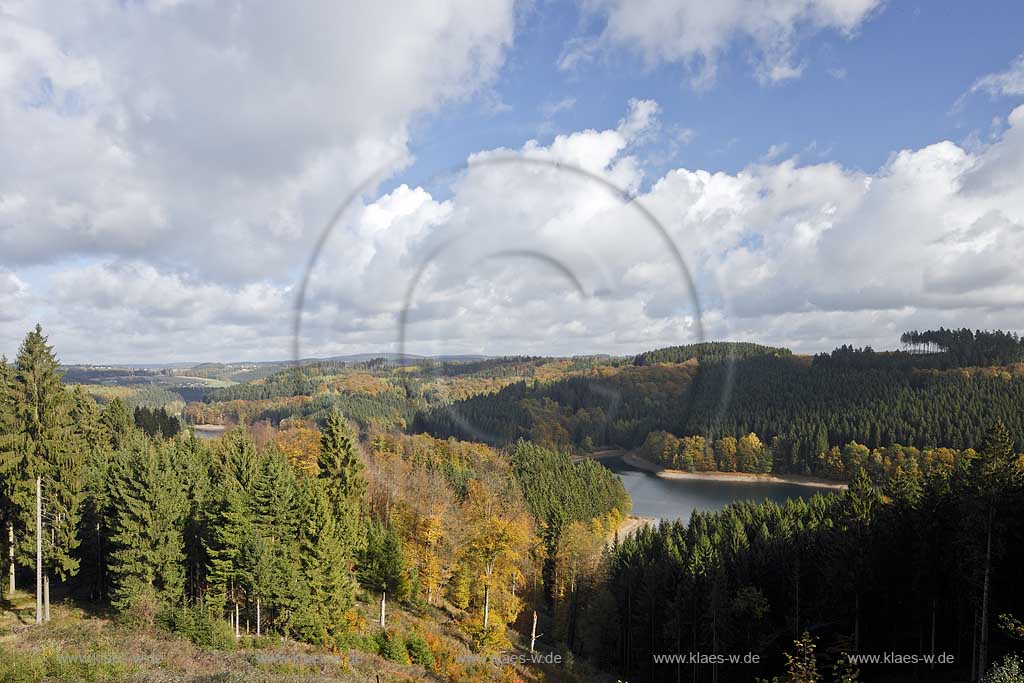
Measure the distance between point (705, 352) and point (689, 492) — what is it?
3241 inches

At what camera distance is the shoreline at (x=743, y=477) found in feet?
318

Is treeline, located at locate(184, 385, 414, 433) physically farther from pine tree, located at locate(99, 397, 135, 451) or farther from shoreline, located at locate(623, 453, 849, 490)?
shoreline, located at locate(623, 453, 849, 490)

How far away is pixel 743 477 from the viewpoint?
10494 centimetres

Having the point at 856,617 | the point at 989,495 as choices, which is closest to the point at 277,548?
the point at 856,617

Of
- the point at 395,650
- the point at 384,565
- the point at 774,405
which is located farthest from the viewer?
the point at 774,405

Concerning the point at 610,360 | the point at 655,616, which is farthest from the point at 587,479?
the point at 610,360

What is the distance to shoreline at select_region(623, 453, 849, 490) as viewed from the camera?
318ft

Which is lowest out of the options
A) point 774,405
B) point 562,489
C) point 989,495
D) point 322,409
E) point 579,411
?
point 579,411

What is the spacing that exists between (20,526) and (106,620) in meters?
5.10

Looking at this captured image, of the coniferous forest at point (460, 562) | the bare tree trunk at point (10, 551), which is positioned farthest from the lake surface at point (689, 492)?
the bare tree trunk at point (10, 551)

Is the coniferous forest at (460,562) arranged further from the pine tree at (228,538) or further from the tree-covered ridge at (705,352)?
the tree-covered ridge at (705,352)

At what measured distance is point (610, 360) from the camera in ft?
582

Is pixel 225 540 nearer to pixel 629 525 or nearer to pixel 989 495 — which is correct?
pixel 989 495

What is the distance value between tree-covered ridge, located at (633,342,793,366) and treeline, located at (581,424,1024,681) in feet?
416
